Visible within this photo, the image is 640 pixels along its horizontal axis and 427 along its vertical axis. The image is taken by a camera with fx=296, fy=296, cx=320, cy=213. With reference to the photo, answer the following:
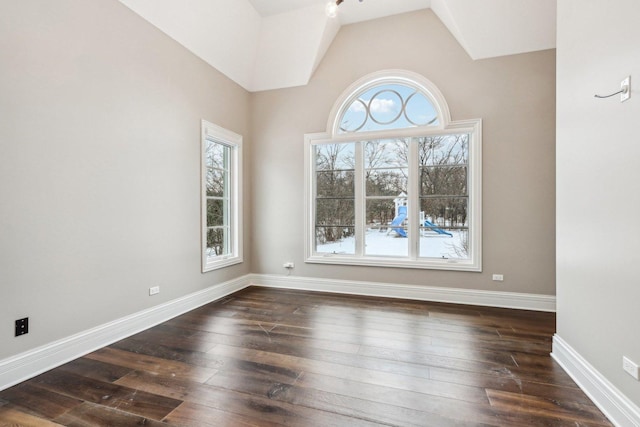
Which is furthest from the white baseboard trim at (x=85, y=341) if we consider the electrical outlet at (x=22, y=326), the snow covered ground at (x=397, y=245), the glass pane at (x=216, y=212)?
the snow covered ground at (x=397, y=245)

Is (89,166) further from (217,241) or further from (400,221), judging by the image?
(400,221)

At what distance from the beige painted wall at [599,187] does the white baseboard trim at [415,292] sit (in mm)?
1402

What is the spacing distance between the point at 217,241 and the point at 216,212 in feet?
1.38

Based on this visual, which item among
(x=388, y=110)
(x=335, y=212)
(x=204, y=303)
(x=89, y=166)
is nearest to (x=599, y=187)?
(x=388, y=110)

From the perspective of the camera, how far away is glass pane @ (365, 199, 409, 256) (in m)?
4.26

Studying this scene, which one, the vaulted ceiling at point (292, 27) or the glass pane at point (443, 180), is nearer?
the vaulted ceiling at point (292, 27)

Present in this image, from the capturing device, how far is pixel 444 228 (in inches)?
160

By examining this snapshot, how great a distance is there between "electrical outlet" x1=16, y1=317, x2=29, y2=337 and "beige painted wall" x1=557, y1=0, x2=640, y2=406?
3800mm

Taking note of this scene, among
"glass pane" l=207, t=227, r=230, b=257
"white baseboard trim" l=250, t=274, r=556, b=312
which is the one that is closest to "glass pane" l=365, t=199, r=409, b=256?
"white baseboard trim" l=250, t=274, r=556, b=312

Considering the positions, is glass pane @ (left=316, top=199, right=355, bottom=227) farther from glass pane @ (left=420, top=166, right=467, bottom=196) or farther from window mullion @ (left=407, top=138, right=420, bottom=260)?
glass pane @ (left=420, top=166, right=467, bottom=196)

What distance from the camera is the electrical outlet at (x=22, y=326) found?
2.10 meters

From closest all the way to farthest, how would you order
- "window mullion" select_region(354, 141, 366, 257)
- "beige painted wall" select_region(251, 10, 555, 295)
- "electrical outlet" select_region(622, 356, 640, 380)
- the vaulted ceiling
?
"electrical outlet" select_region(622, 356, 640, 380) < the vaulted ceiling < "beige painted wall" select_region(251, 10, 555, 295) < "window mullion" select_region(354, 141, 366, 257)

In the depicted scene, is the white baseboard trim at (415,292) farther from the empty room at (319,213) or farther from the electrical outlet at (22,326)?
the electrical outlet at (22,326)

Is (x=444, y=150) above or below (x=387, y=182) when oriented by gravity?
above
